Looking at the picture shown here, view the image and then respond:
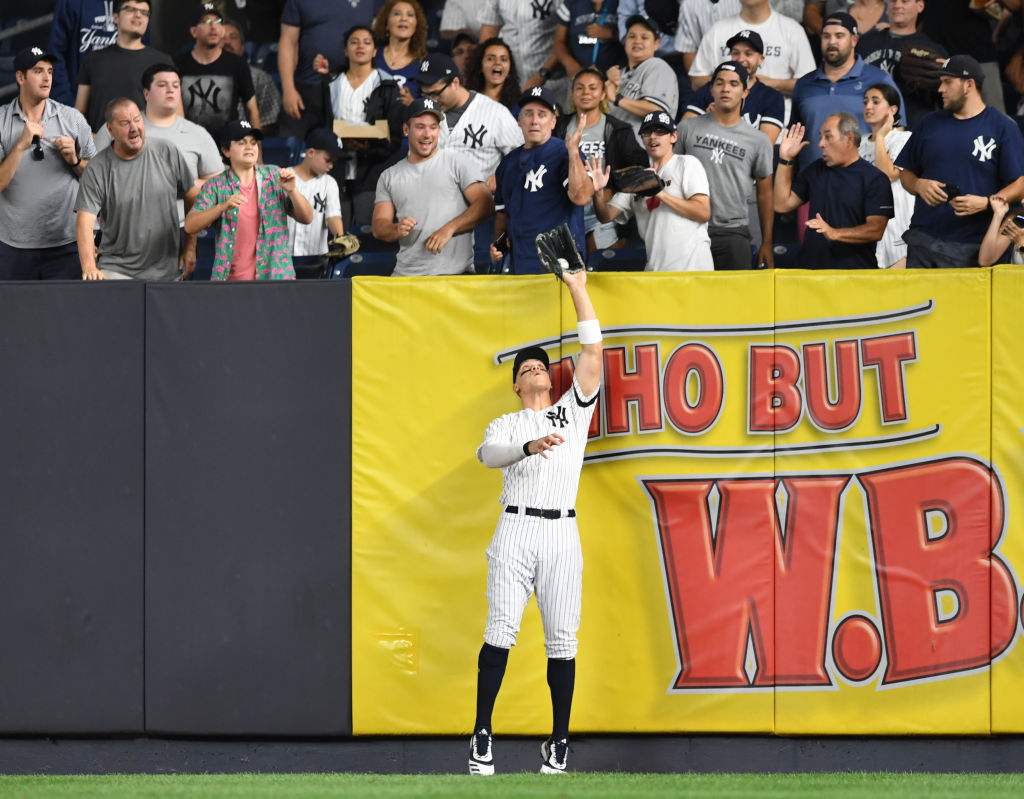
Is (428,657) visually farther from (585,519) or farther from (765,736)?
(765,736)

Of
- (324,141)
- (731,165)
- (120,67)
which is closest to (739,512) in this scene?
(731,165)

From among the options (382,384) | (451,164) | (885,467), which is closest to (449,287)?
(382,384)

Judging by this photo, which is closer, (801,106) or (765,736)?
(765,736)

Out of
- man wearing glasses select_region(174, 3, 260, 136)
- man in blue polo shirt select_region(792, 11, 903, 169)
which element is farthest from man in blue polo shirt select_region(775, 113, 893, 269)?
man wearing glasses select_region(174, 3, 260, 136)

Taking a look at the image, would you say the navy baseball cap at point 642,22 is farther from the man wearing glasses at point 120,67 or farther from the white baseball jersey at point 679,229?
the man wearing glasses at point 120,67

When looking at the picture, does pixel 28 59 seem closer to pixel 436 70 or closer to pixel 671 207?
pixel 436 70

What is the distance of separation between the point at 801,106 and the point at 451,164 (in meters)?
3.05

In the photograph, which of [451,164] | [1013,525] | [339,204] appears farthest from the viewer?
[339,204]

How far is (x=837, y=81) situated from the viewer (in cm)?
1056

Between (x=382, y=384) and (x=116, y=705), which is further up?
(x=382, y=384)

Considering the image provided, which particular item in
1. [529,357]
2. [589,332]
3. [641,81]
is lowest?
[529,357]

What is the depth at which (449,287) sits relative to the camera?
806 cm

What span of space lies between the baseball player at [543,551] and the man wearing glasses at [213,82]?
16.3 ft

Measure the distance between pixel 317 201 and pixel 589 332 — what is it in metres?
3.49
